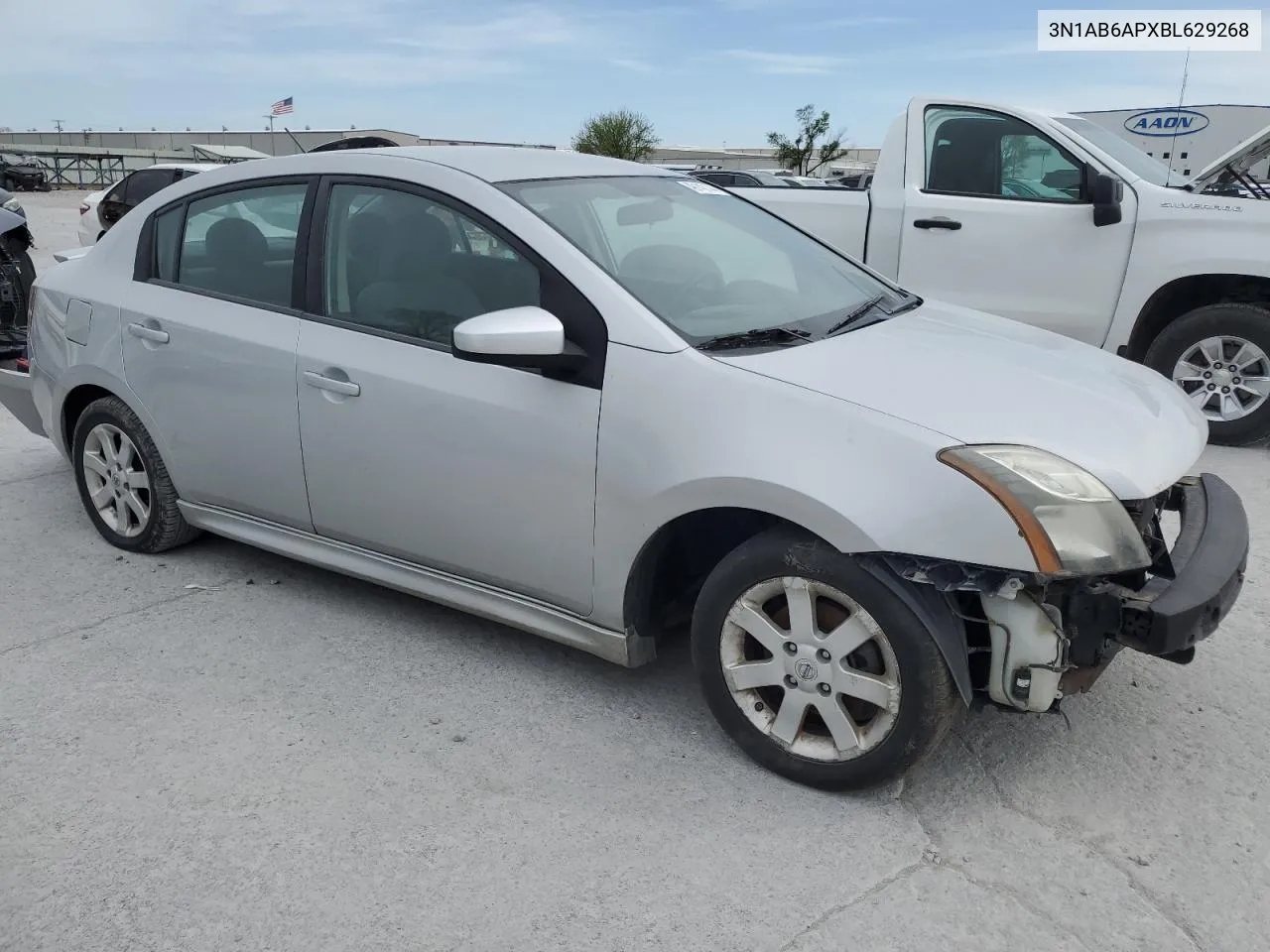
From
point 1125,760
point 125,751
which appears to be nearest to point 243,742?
point 125,751

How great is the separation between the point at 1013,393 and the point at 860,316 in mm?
763

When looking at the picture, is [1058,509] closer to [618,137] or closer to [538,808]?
[538,808]

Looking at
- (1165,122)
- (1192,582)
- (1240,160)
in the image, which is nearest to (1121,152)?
(1240,160)

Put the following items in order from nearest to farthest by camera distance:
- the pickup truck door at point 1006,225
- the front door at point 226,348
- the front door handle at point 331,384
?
the front door handle at point 331,384 < the front door at point 226,348 < the pickup truck door at point 1006,225

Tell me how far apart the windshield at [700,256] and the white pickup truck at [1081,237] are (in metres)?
2.62

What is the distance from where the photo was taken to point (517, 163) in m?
3.77

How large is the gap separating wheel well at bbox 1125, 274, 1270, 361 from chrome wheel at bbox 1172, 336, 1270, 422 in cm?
27

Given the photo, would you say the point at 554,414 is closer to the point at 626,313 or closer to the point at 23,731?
the point at 626,313

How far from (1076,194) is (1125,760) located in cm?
438

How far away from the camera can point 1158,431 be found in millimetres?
2965

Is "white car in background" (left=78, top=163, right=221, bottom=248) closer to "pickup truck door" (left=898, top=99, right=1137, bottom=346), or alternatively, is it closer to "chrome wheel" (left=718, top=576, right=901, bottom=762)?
"pickup truck door" (left=898, top=99, right=1137, bottom=346)

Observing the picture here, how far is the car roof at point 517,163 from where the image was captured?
11.8 feet

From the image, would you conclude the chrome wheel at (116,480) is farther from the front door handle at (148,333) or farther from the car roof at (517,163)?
the car roof at (517,163)

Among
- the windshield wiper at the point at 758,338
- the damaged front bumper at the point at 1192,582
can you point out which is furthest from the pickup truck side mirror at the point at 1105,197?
the windshield wiper at the point at 758,338
